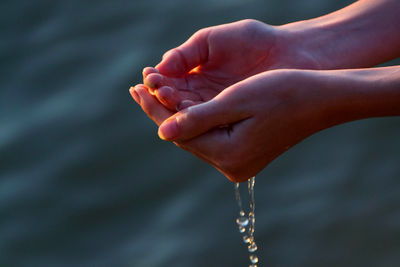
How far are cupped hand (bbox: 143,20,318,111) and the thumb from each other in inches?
8.8

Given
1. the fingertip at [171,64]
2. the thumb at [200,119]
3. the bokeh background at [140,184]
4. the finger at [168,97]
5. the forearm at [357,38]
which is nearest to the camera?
the thumb at [200,119]

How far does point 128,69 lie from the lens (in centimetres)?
313

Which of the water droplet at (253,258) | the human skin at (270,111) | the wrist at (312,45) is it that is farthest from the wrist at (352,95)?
the water droplet at (253,258)

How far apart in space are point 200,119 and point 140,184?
3.46 ft

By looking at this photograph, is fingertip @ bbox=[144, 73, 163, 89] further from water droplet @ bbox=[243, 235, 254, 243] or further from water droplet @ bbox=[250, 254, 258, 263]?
water droplet @ bbox=[250, 254, 258, 263]

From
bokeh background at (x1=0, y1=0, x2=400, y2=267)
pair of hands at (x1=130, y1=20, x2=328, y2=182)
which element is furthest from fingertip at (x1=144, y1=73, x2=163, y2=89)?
bokeh background at (x1=0, y1=0, x2=400, y2=267)

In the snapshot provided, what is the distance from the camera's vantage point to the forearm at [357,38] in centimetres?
222

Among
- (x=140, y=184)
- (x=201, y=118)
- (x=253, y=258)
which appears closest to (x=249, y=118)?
(x=201, y=118)

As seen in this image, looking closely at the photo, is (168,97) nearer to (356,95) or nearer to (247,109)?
(247,109)

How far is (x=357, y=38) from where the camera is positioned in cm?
226

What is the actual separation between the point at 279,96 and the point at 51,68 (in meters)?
1.78

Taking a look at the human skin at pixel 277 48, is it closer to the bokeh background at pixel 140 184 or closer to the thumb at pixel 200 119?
the thumb at pixel 200 119

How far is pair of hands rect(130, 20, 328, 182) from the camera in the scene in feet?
5.86

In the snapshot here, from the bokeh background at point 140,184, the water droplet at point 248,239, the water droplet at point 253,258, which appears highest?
the bokeh background at point 140,184
